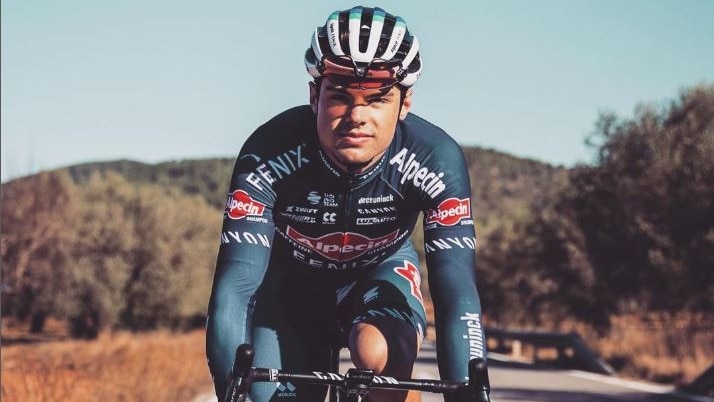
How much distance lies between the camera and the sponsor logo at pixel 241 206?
4086mm

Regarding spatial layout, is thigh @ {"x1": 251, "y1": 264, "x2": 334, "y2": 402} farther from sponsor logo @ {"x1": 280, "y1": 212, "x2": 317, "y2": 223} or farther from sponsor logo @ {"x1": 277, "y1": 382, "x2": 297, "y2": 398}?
sponsor logo @ {"x1": 280, "y1": 212, "x2": 317, "y2": 223}

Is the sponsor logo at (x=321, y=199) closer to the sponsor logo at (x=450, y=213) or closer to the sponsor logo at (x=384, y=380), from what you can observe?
the sponsor logo at (x=450, y=213)

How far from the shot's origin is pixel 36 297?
47125 millimetres

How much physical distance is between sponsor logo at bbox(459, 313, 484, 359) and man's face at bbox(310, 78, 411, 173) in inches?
30.5

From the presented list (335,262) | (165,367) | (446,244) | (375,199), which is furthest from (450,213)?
(165,367)

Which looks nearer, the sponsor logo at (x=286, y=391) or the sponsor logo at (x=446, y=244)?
the sponsor logo at (x=446, y=244)

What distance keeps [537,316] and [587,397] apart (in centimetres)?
3315

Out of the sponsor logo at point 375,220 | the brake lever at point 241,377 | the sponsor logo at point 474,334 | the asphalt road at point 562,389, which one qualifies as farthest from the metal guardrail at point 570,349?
the brake lever at point 241,377

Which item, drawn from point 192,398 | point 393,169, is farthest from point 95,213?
point 393,169

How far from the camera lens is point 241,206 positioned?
410 cm

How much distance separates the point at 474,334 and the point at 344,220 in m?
0.93

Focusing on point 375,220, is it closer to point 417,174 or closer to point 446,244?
point 417,174

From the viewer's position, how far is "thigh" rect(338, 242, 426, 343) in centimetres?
416

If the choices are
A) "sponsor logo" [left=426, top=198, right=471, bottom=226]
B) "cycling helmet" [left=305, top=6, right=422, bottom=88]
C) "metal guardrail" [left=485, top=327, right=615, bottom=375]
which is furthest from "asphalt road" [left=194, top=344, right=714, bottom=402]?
"cycling helmet" [left=305, top=6, right=422, bottom=88]
